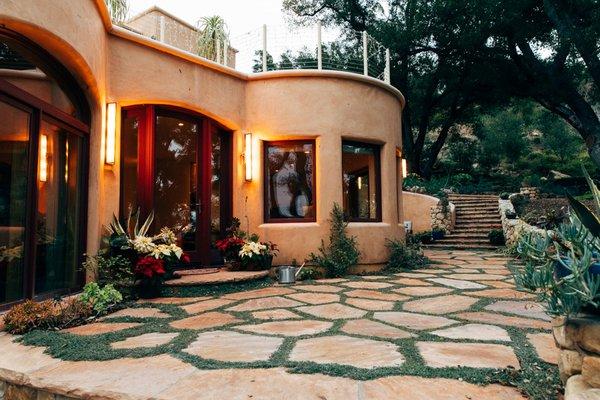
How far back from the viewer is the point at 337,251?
21.7 ft

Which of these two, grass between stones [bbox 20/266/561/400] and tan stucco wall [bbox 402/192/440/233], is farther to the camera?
tan stucco wall [bbox 402/192/440/233]

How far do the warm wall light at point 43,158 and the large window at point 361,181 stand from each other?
15.2 ft

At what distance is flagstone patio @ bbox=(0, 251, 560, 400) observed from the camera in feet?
6.63

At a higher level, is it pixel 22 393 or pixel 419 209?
pixel 419 209

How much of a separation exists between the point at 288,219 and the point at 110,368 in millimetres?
4658

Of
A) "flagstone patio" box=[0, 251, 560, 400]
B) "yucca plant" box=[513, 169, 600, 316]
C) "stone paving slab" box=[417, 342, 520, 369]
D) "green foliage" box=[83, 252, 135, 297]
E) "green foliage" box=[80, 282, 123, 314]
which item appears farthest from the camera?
"green foliage" box=[83, 252, 135, 297]

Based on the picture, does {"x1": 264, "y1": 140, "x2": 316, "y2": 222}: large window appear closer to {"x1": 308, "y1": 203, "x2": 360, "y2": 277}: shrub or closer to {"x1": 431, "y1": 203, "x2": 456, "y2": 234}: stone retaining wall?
{"x1": 308, "y1": 203, "x2": 360, "y2": 277}: shrub

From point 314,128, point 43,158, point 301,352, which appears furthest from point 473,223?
point 43,158

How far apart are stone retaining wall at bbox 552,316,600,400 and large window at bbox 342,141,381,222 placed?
530 cm

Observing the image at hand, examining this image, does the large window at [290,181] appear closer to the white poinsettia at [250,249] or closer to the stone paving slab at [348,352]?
the white poinsettia at [250,249]

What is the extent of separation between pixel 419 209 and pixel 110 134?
1187 cm

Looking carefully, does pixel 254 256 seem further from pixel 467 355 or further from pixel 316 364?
pixel 467 355

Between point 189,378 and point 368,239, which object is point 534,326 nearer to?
point 189,378

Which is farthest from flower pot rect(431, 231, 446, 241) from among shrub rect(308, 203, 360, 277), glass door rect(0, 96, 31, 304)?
glass door rect(0, 96, 31, 304)
